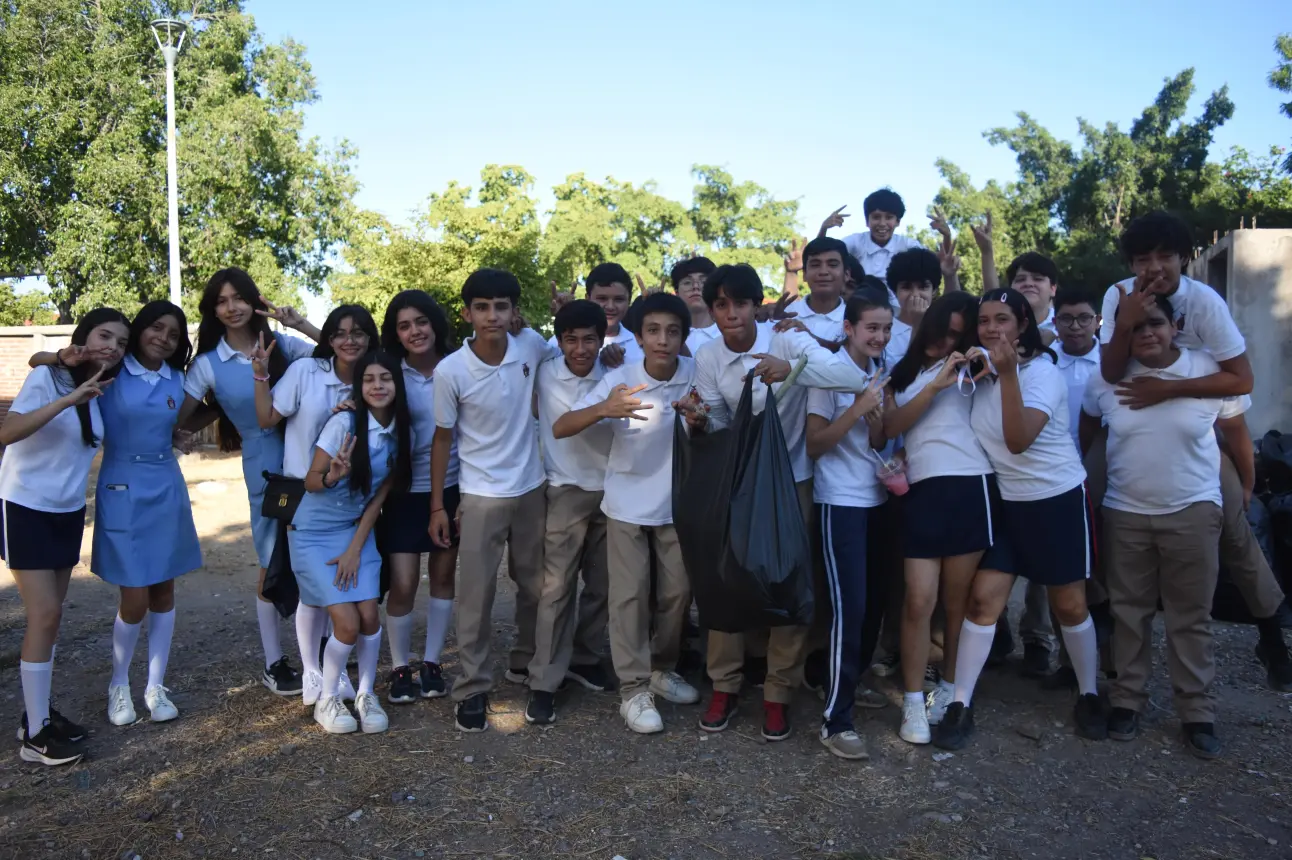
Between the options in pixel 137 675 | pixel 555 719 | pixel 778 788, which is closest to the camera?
pixel 778 788

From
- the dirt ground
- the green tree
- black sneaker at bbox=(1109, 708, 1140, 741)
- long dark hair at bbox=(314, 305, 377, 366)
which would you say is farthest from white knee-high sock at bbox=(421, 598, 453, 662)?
the green tree

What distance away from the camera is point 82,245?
19312mm

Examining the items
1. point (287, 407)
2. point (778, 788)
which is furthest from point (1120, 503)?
point (287, 407)

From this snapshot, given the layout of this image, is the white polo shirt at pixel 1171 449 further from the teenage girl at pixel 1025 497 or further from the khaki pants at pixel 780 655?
the khaki pants at pixel 780 655

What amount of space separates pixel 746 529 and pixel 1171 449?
66.5 inches

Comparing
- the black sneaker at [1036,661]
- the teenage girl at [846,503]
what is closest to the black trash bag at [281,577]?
the teenage girl at [846,503]

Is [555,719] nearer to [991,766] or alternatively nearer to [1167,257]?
[991,766]

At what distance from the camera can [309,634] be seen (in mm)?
3977

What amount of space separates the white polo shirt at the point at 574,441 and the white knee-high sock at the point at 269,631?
147cm

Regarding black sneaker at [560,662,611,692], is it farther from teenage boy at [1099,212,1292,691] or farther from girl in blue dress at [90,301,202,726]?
teenage boy at [1099,212,1292,691]

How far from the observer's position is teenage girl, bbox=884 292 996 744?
3.54 m

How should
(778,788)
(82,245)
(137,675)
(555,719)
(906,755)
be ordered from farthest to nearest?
1. (82,245)
2. (137,675)
3. (555,719)
4. (906,755)
5. (778,788)

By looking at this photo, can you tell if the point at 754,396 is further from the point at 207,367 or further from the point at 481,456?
the point at 207,367

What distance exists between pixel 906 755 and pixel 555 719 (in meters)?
1.42
